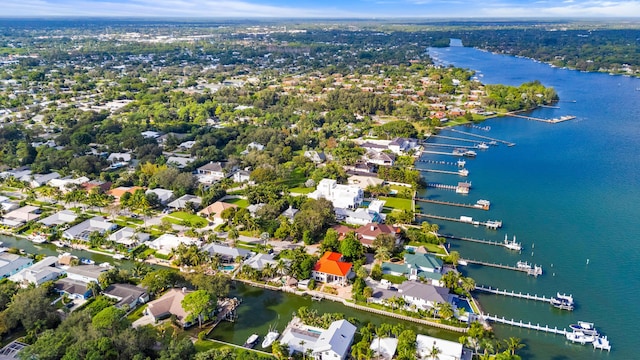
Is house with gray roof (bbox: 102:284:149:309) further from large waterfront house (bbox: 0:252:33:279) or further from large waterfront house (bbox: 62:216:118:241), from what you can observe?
large waterfront house (bbox: 62:216:118:241)

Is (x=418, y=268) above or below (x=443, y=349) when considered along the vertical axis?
above

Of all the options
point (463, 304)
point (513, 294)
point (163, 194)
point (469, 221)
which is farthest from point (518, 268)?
point (163, 194)

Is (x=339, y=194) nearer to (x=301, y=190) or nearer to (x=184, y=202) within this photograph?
(x=301, y=190)

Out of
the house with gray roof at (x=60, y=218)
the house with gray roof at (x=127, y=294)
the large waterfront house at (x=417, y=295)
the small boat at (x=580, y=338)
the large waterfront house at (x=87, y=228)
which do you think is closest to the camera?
the small boat at (x=580, y=338)

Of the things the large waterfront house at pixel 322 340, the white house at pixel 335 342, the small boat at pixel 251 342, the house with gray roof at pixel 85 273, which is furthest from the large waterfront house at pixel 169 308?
the white house at pixel 335 342

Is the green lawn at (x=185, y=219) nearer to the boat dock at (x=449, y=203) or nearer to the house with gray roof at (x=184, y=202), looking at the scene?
the house with gray roof at (x=184, y=202)

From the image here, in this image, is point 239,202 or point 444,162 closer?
point 239,202

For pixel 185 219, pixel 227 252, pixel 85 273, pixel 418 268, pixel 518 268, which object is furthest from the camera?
pixel 185 219
